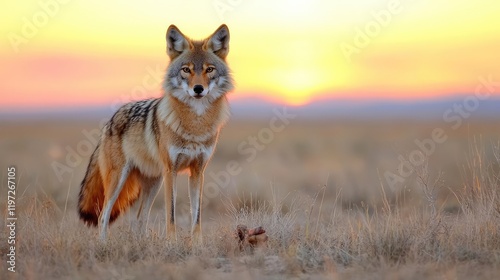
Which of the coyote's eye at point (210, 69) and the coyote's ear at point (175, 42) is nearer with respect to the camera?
the coyote's eye at point (210, 69)

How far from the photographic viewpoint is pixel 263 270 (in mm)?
5922

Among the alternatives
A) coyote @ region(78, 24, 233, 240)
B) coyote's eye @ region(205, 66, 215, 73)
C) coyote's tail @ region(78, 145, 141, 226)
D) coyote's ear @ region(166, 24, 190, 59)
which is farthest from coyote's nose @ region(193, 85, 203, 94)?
coyote's tail @ region(78, 145, 141, 226)

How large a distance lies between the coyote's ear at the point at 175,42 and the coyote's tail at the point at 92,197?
2235 millimetres

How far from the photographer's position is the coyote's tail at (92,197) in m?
8.96

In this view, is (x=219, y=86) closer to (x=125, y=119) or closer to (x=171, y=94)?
(x=171, y=94)

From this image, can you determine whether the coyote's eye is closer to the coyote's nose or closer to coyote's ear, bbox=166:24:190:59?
the coyote's nose

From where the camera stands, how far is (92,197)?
903 centimetres

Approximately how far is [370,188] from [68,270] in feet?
38.0

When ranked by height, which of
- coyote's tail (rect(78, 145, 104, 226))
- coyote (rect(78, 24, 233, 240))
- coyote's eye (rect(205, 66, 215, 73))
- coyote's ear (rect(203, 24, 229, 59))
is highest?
coyote's ear (rect(203, 24, 229, 59))

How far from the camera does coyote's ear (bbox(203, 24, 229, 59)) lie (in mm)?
8297

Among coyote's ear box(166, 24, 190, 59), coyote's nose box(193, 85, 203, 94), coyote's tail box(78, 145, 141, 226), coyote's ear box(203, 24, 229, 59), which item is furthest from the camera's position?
coyote's tail box(78, 145, 141, 226)

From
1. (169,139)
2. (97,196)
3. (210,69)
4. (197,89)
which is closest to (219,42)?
(210,69)

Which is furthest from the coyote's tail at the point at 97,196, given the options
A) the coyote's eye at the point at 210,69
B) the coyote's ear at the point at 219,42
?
the coyote's ear at the point at 219,42

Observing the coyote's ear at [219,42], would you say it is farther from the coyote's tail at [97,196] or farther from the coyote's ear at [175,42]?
the coyote's tail at [97,196]
